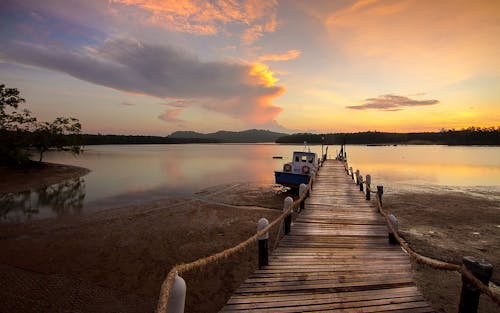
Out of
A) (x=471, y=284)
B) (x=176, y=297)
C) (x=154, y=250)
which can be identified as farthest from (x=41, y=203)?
(x=471, y=284)

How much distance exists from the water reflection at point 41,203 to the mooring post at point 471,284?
19668 millimetres

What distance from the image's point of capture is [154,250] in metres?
10.4

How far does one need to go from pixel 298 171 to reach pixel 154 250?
1751 cm

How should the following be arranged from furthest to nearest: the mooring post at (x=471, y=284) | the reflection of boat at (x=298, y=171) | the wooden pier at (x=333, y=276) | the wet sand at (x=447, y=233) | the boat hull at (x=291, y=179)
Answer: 1. the reflection of boat at (x=298, y=171)
2. the boat hull at (x=291, y=179)
3. the wet sand at (x=447, y=233)
4. the wooden pier at (x=333, y=276)
5. the mooring post at (x=471, y=284)

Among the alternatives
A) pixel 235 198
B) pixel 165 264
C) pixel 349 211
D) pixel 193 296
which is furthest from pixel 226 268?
pixel 235 198

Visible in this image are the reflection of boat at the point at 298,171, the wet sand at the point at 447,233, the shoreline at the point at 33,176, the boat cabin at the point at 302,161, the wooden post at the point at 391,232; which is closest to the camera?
the wooden post at the point at 391,232

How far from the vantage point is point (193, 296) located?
739cm

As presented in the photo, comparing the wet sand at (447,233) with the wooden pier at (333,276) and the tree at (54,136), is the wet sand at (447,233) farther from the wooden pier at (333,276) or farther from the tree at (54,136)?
the tree at (54,136)

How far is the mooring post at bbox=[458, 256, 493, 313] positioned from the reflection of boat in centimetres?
1742

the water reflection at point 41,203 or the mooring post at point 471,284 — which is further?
the water reflection at point 41,203

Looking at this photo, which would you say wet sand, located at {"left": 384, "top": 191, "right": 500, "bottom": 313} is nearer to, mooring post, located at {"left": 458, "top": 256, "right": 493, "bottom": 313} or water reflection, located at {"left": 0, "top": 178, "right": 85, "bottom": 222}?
mooring post, located at {"left": 458, "top": 256, "right": 493, "bottom": 313}

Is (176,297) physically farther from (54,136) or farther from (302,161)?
(54,136)

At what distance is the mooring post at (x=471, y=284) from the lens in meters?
3.32

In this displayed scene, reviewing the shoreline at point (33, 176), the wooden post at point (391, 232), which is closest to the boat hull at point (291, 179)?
the wooden post at point (391, 232)
